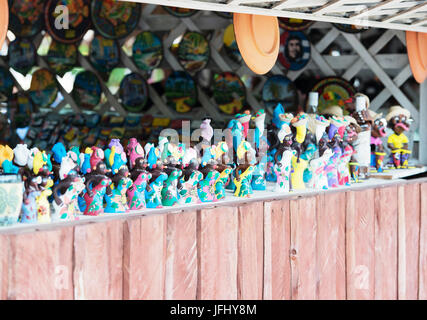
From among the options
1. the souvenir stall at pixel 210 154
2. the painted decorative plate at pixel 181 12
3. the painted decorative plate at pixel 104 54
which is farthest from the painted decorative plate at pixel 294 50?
the painted decorative plate at pixel 104 54

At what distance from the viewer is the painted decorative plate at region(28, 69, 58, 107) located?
5488 millimetres

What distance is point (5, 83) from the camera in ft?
17.6

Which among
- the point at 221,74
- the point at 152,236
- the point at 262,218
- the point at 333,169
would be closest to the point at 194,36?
the point at 221,74

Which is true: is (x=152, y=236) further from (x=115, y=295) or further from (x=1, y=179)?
(x=1, y=179)

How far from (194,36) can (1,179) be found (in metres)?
3.58

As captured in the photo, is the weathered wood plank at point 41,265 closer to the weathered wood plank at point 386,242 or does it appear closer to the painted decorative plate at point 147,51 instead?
the weathered wood plank at point 386,242

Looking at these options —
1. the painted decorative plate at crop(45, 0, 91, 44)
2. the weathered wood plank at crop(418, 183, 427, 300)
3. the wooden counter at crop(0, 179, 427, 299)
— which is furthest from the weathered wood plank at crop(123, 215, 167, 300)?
the painted decorative plate at crop(45, 0, 91, 44)

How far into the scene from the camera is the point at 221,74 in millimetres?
5336

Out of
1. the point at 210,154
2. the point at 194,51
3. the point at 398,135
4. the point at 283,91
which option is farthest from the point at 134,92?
the point at 210,154

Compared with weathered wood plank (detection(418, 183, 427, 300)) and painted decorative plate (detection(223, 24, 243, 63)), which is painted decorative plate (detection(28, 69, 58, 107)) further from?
weathered wood plank (detection(418, 183, 427, 300))

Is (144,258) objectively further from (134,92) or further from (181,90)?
(134,92)

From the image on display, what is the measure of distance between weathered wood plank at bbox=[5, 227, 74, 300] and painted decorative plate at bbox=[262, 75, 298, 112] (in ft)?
11.0
